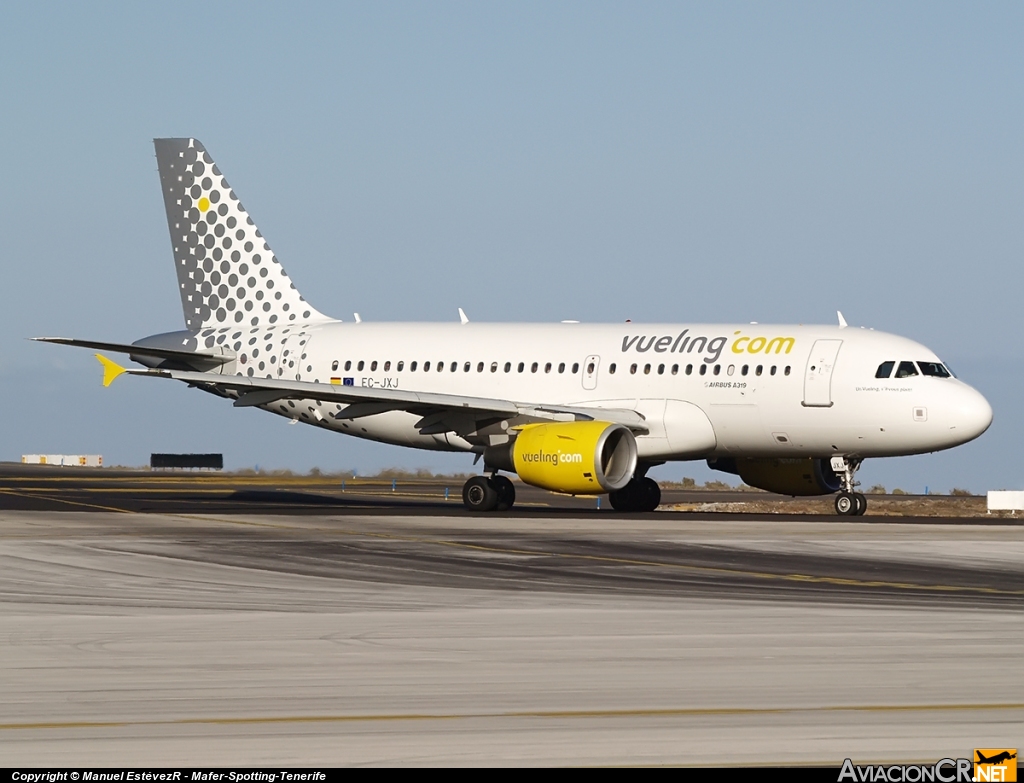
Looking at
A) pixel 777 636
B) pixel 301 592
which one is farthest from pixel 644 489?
pixel 777 636

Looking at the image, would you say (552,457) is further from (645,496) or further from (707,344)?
(645,496)

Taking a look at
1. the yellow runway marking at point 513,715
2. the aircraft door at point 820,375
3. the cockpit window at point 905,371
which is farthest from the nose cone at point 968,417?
the yellow runway marking at point 513,715

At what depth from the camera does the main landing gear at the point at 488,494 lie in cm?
3669

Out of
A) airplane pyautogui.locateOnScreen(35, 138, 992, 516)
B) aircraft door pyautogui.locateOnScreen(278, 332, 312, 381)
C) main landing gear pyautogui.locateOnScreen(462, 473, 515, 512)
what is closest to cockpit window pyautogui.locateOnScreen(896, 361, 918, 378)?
airplane pyautogui.locateOnScreen(35, 138, 992, 516)

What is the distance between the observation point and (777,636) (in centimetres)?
1379

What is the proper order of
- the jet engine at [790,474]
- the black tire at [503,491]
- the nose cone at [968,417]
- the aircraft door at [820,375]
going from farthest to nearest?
the jet engine at [790,474]
the black tire at [503,491]
the aircraft door at [820,375]
the nose cone at [968,417]

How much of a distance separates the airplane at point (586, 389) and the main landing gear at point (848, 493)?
43mm

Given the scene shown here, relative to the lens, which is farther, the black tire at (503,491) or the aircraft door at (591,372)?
the aircraft door at (591,372)

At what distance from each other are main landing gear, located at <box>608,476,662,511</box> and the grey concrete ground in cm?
1408

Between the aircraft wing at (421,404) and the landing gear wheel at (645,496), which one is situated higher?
the aircraft wing at (421,404)

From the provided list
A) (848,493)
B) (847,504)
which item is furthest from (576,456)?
(848,493)

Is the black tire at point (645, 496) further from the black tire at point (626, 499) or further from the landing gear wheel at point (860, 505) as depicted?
the landing gear wheel at point (860, 505)

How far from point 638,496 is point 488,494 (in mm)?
4232

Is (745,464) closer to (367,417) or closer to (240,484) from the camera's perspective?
(367,417)
